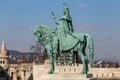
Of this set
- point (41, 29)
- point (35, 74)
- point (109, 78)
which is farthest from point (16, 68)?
point (41, 29)

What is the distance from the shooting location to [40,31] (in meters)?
28.4

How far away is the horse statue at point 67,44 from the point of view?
1044 inches

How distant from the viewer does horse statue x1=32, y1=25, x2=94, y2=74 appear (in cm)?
2652

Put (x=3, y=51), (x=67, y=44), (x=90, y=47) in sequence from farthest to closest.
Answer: (x=3, y=51), (x=67, y=44), (x=90, y=47)

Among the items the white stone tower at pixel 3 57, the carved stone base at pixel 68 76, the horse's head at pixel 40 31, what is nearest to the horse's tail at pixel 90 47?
the carved stone base at pixel 68 76

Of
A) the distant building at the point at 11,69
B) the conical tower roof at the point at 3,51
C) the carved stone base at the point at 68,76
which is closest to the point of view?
the carved stone base at the point at 68,76

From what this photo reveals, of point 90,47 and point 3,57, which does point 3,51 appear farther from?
point 90,47

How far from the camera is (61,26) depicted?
2759 cm

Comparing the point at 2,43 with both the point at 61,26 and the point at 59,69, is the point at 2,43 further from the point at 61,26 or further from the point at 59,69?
the point at 61,26

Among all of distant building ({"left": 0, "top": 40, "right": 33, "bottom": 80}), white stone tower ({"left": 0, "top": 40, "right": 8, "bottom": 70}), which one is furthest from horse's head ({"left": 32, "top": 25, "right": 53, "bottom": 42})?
white stone tower ({"left": 0, "top": 40, "right": 8, "bottom": 70})

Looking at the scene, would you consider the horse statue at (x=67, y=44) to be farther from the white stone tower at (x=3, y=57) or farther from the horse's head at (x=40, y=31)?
the white stone tower at (x=3, y=57)

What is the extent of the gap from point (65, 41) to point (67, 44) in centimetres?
27

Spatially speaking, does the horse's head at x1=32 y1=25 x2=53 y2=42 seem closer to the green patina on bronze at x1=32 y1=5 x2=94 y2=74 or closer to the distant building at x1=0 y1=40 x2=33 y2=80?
the green patina on bronze at x1=32 y1=5 x2=94 y2=74

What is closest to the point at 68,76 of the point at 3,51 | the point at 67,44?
the point at 67,44
